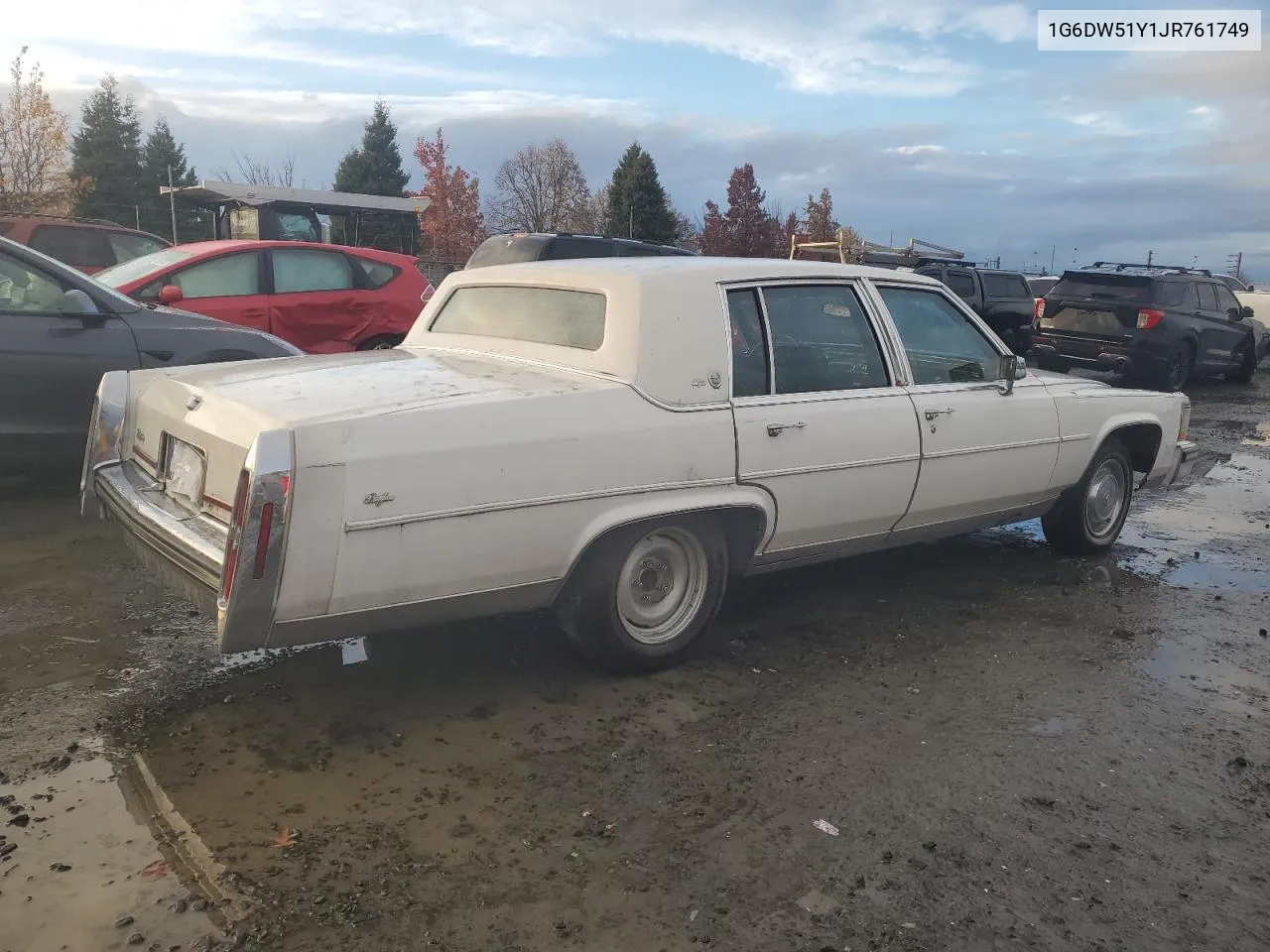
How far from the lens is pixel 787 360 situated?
13.8 ft

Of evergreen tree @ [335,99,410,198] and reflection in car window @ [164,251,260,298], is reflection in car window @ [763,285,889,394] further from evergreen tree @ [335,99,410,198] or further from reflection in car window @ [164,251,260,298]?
evergreen tree @ [335,99,410,198]

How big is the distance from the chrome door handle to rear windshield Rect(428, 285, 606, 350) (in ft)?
2.42

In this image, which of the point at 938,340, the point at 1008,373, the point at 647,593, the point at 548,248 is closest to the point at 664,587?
the point at 647,593

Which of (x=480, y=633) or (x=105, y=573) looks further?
(x=105, y=573)

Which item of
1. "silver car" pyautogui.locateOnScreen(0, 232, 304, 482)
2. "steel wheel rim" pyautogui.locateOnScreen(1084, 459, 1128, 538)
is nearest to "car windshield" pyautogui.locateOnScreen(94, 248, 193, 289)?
"silver car" pyautogui.locateOnScreen(0, 232, 304, 482)

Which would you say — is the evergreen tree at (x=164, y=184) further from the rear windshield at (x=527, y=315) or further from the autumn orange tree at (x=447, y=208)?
the rear windshield at (x=527, y=315)

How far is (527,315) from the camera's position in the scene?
4.38 meters

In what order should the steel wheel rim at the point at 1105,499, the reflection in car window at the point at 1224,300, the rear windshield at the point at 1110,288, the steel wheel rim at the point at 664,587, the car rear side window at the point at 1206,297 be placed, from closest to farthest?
Answer: the steel wheel rim at the point at 664,587 → the steel wheel rim at the point at 1105,499 → the rear windshield at the point at 1110,288 → the car rear side window at the point at 1206,297 → the reflection in car window at the point at 1224,300

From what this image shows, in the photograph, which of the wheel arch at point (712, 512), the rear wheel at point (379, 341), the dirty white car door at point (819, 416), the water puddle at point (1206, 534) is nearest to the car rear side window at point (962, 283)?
the water puddle at point (1206, 534)

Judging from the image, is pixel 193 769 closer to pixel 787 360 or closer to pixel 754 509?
pixel 754 509

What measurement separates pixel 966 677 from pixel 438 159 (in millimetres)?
Answer: 51499

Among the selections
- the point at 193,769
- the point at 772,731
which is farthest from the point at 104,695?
the point at 772,731

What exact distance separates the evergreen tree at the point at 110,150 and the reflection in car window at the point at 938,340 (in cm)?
4597

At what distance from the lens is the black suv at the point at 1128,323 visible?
46.0 feet
